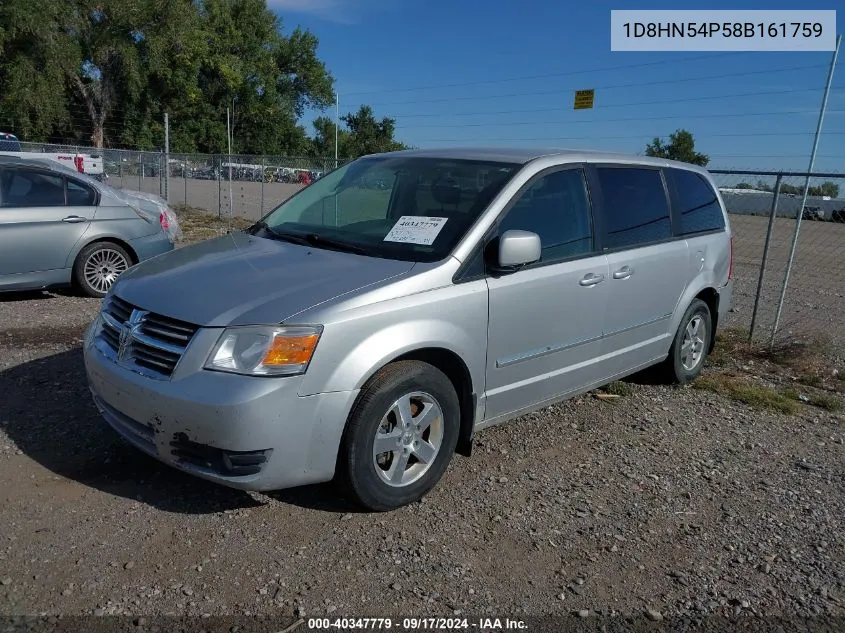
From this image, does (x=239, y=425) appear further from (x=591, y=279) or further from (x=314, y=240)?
(x=591, y=279)

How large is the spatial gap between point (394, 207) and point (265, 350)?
1.53 meters

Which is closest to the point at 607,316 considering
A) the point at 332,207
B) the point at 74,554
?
the point at 332,207

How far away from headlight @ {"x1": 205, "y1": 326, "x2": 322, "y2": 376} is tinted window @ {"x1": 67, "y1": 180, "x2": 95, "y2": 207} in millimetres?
5564

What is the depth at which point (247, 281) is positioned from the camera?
3.46m

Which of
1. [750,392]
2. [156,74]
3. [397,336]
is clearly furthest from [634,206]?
[156,74]

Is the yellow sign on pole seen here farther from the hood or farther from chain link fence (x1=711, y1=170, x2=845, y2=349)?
the hood

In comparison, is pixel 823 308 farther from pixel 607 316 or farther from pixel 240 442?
pixel 240 442

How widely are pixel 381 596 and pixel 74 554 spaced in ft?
4.36

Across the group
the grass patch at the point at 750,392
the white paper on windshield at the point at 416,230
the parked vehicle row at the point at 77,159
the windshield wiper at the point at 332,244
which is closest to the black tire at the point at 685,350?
the grass patch at the point at 750,392

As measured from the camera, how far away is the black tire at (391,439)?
323 centimetres

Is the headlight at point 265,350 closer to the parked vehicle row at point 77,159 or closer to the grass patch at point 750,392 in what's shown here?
the grass patch at point 750,392

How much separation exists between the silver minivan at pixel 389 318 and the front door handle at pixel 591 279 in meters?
0.01

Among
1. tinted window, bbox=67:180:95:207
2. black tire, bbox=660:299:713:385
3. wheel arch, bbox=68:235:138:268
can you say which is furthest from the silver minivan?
tinted window, bbox=67:180:95:207

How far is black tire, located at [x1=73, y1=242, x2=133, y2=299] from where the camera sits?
7703 mm
